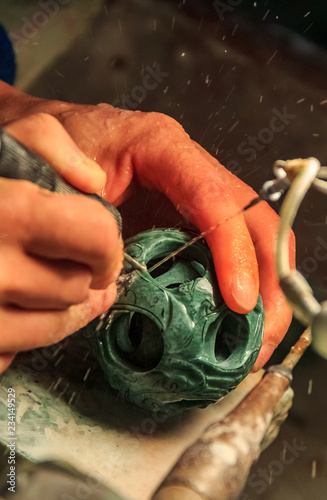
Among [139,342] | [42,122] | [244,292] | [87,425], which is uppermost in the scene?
[42,122]

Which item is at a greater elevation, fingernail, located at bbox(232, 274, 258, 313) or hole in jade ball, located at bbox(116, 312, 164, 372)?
fingernail, located at bbox(232, 274, 258, 313)

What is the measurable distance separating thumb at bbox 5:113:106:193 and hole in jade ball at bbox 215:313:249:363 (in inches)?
11.8

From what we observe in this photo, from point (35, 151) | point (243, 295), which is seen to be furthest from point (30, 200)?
point (243, 295)

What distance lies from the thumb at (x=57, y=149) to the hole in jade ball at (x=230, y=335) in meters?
0.30

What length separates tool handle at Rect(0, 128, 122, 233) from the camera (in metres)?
0.36

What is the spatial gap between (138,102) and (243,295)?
53cm

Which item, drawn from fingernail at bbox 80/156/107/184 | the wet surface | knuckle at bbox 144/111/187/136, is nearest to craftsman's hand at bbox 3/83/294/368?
knuckle at bbox 144/111/187/136

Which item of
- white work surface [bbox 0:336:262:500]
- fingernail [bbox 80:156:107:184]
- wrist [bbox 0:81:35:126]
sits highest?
fingernail [bbox 80:156:107:184]

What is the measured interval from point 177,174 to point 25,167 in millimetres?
425

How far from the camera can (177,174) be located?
78cm

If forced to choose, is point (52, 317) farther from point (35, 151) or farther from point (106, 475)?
point (106, 475)

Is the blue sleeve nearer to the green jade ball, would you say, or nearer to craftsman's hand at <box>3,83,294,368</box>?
craftsman's hand at <box>3,83,294,368</box>

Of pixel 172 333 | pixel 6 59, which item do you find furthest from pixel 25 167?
pixel 6 59

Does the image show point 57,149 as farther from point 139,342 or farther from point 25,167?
point 139,342
